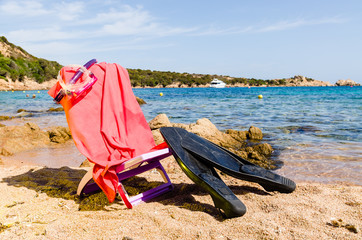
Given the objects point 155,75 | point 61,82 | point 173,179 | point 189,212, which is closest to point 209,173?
point 189,212

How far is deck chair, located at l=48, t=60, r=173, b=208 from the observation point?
2.74 meters

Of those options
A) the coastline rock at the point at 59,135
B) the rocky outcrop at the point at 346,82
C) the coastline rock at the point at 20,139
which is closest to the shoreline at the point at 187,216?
the coastline rock at the point at 20,139

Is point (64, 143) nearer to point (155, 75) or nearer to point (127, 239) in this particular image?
point (127, 239)

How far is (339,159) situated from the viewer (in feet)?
15.8

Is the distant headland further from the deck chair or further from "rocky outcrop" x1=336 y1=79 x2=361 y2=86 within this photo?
the deck chair

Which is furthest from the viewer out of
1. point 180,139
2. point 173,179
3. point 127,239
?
point 173,179

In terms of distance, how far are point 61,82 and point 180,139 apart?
1.49 m

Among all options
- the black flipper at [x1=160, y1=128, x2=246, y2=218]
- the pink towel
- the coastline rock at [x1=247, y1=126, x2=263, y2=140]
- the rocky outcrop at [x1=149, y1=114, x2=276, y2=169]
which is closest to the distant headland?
the rocky outcrop at [x1=149, y1=114, x2=276, y2=169]

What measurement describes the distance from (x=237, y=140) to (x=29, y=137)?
17.3 feet

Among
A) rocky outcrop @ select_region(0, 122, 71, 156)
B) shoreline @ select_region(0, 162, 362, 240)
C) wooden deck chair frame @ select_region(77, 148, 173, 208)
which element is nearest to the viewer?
shoreline @ select_region(0, 162, 362, 240)

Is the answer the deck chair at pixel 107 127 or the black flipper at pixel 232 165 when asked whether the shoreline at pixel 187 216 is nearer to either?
the black flipper at pixel 232 165

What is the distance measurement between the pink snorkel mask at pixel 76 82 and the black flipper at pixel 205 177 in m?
1.03

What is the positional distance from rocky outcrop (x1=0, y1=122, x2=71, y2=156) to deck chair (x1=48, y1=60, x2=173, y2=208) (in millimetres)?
3857

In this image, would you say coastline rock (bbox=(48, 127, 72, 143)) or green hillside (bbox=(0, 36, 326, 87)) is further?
green hillside (bbox=(0, 36, 326, 87))
